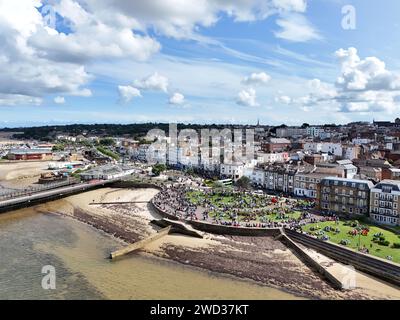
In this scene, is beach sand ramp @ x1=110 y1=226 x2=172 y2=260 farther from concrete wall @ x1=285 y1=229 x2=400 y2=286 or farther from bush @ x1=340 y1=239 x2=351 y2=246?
bush @ x1=340 y1=239 x2=351 y2=246

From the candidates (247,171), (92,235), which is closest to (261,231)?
(92,235)

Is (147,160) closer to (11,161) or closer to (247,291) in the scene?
(11,161)

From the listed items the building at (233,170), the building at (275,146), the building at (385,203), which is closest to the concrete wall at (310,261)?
the building at (385,203)

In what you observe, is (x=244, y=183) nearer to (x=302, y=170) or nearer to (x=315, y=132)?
(x=302, y=170)

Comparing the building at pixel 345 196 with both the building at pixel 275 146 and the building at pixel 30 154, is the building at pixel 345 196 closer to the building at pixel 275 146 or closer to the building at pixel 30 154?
the building at pixel 275 146

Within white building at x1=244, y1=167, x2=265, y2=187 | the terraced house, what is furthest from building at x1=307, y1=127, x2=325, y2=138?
the terraced house
